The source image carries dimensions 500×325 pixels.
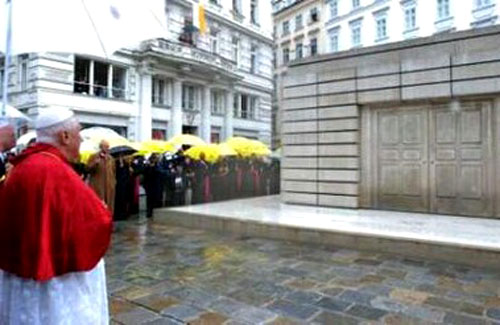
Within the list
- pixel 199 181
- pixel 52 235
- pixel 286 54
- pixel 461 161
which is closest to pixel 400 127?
pixel 461 161

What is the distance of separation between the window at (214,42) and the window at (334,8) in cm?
1589

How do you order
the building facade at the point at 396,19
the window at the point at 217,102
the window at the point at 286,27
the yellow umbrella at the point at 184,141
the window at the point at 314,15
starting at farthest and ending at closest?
1. the window at the point at 286,27
2. the window at the point at 314,15
3. the window at the point at 217,102
4. the building facade at the point at 396,19
5. the yellow umbrella at the point at 184,141

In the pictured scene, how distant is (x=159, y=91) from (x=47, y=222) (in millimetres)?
25903

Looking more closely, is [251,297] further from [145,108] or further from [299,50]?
[299,50]

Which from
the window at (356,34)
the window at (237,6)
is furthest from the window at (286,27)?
the window at (237,6)

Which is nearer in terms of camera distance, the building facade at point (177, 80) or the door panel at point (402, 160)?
the door panel at point (402, 160)

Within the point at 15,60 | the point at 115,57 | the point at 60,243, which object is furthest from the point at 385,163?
the point at 15,60

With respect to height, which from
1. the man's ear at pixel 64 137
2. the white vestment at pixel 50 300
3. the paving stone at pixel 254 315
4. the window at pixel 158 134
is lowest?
the paving stone at pixel 254 315

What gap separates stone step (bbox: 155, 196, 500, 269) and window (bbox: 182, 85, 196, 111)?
18501 mm

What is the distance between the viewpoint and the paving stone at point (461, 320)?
430 cm

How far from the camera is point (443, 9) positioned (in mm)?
32438

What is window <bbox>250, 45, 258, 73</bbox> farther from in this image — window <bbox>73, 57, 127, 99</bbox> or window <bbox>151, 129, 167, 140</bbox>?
window <bbox>73, 57, 127, 99</bbox>

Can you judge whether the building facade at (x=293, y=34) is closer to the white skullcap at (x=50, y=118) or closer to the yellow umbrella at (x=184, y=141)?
the yellow umbrella at (x=184, y=141)

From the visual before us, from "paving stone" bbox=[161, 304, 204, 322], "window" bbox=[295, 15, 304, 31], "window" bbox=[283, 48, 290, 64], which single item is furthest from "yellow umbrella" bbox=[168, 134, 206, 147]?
"window" bbox=[283, 48, 290, 64]
